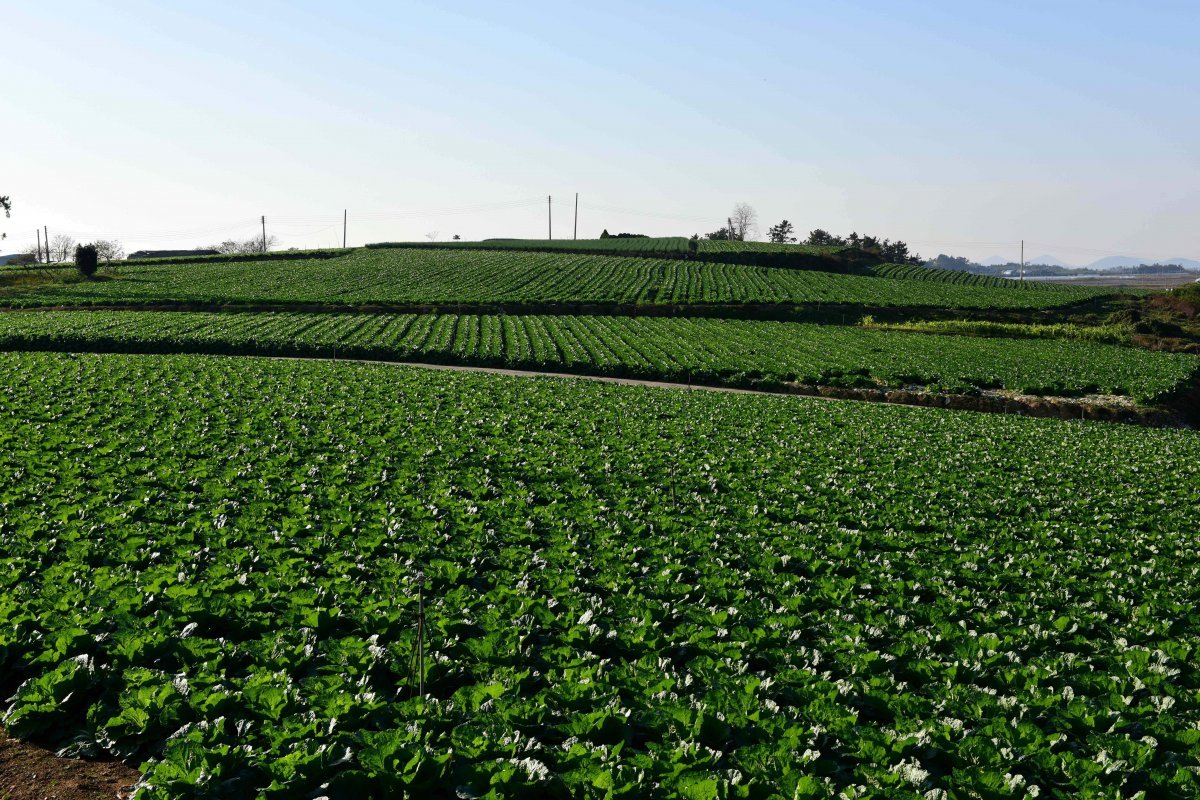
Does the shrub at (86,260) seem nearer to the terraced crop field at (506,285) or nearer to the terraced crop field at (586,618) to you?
the terraced crop field at (506,285)

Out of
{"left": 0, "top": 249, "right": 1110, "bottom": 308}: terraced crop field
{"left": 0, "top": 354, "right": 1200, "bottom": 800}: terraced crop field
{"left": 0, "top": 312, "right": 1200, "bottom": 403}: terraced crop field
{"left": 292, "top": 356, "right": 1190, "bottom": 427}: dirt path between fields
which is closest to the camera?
{"left": 0, "top": 354, "right": 1200, "bottom": 800}: terraced crop field

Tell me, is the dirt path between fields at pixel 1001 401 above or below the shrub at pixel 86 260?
below

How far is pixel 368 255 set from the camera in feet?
319

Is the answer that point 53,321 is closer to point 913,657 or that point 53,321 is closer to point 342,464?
point 342,464

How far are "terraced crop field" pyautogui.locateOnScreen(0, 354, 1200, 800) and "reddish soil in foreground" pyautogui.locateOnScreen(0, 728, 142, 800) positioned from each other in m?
0.17

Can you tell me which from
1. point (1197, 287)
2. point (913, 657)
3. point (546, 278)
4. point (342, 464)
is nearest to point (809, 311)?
point (546, 278)

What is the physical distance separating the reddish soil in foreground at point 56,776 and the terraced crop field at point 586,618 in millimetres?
172

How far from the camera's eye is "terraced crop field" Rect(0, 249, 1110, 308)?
2414 inches

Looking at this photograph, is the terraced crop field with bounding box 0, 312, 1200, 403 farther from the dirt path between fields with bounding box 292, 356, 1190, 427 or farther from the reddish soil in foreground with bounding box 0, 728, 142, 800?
the reddish soil in foreground with bounding box 0, 728, 142, 800

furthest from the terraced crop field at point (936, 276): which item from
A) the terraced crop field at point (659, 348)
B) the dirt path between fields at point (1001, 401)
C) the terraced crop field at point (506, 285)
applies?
the dirt path between fields at point (1001, 401)

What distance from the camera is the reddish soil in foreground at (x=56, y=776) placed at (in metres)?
6.23

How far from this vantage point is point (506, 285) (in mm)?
70250

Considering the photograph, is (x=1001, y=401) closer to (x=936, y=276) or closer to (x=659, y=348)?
(x=659, y=348)

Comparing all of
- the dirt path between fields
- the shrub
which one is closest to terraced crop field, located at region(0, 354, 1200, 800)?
the dirt path between fields
